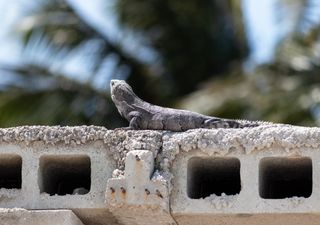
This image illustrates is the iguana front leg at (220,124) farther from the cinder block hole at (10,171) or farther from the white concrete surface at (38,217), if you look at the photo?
the cinder block hole at (10,171)

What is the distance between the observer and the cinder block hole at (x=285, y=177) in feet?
41.5

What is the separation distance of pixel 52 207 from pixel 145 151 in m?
0.84

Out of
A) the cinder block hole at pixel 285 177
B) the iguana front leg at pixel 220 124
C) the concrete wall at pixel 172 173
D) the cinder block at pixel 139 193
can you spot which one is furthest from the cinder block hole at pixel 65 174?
the cinder block hole at pixel 285 177

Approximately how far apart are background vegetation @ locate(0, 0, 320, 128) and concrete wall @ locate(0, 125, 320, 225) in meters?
16.9

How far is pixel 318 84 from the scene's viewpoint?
29141mm

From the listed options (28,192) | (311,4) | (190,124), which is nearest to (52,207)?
(28,192)

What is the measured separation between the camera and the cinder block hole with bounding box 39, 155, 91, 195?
13.0 m

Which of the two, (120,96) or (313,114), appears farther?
(313,114)

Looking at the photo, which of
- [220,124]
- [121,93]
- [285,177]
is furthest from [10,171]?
[285,177]

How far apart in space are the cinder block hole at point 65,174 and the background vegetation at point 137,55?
16.6m

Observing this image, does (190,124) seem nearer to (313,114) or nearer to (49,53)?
(313,114)

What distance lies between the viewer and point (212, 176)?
42.7 ft

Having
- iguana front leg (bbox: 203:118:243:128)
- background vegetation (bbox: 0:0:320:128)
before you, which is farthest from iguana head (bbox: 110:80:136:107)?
background vegetation (bbox: 0:0:320:128)

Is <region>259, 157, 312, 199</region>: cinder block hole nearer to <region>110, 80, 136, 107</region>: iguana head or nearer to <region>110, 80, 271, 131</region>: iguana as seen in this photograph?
<region>110, 80, 271, 131</region>: iguana
